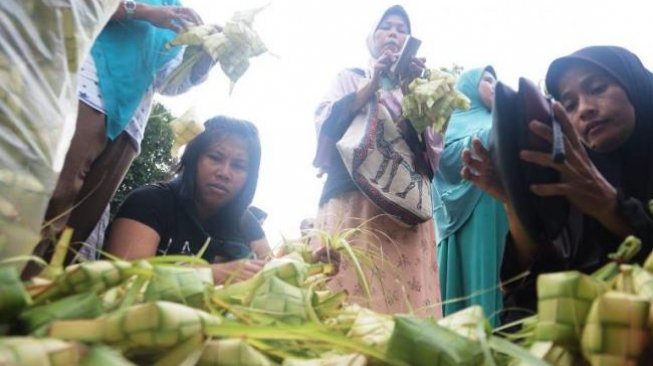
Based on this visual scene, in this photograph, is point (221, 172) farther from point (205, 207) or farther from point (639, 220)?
point (639, 220)

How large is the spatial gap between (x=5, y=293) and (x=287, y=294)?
0.29 metres

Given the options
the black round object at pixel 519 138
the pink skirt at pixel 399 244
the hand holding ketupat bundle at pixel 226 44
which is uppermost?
the hand holding ketupat bundle at pixel 226 44

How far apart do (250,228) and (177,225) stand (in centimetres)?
33

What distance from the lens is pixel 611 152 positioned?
57.9 inches

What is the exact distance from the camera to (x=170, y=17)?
1.96 meters

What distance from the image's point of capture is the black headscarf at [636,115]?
1430 mm

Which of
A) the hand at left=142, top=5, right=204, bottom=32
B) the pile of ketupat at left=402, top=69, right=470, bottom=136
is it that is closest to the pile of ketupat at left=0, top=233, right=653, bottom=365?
the hand at left=142, top=5, right=204, bottom=32

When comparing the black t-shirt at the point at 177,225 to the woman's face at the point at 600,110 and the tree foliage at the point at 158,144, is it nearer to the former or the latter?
the woman's face at the point at 600,110

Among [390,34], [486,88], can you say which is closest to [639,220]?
[486,88]

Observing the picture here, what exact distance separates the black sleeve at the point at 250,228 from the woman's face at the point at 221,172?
4.8 inches

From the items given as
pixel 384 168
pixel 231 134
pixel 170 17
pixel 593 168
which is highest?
pixel 170 17

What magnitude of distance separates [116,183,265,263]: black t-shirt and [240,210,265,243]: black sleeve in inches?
2.6

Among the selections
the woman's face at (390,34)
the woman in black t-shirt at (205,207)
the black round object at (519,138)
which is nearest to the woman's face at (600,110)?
the black round object at (519,138)

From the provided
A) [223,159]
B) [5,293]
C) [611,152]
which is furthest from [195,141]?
[5,293]
